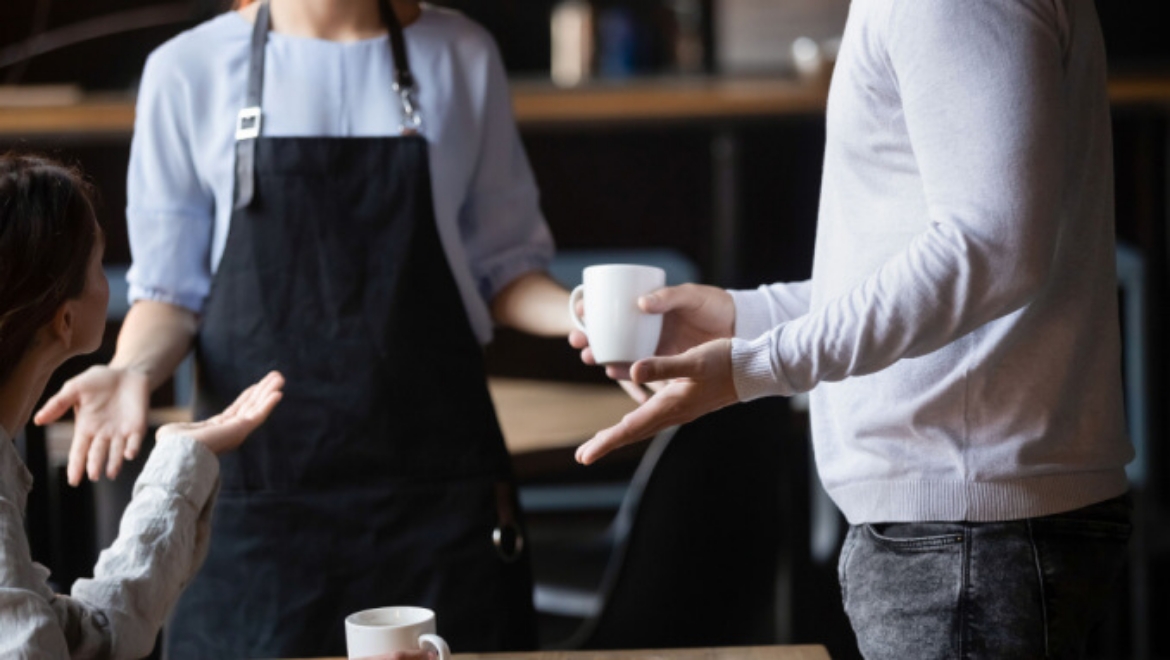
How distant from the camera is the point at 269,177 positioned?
165cm

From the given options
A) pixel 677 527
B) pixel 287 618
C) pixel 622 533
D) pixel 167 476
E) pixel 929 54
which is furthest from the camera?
pixel 622 533

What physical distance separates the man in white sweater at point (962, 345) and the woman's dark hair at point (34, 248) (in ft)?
1.54

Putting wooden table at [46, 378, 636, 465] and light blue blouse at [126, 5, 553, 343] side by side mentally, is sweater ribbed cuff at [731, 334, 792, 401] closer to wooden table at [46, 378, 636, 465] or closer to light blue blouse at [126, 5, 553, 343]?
light blue blouse at [126, 5, 553, 343]

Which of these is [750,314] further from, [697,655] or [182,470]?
[182,470]

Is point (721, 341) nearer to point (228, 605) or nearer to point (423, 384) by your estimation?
point (423, 384)

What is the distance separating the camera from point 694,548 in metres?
2.31

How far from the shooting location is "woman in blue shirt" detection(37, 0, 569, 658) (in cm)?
164

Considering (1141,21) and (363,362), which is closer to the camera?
(363,362)

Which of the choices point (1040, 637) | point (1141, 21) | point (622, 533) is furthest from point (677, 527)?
point (1141, 21)

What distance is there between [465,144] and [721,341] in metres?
0.66

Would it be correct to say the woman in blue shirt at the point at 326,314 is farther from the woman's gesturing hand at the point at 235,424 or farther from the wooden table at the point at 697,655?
the wooden table at the point at 697,655

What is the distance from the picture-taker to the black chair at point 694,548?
2256 millimetres

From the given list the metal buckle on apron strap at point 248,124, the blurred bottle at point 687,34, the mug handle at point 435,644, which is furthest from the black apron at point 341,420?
the blurred bottle at point 687,34

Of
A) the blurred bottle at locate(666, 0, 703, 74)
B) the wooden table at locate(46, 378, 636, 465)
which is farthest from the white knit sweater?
the blurred bottle at locate(666, 0, 703, 74)
